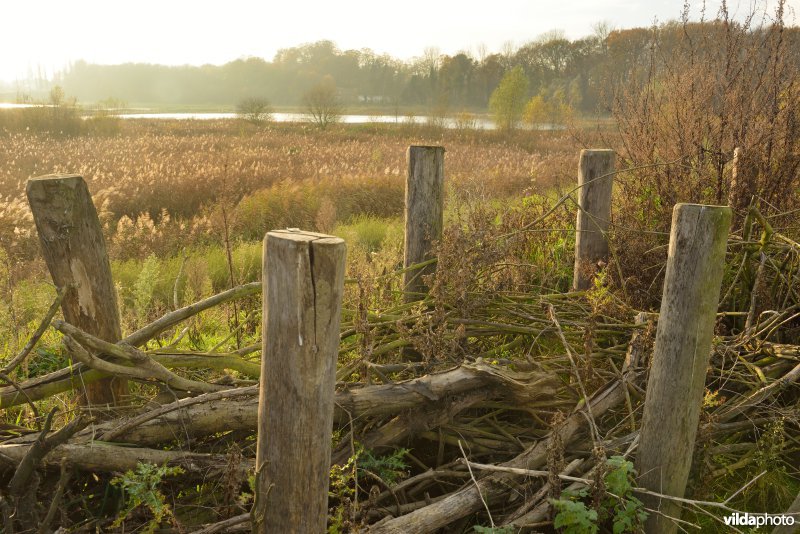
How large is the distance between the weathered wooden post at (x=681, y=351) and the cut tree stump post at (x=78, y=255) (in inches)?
98.8

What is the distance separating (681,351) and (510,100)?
36670 millimetres

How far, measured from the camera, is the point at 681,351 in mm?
2420

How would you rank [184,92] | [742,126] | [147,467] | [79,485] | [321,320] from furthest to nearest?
[184,92] → [742,126] → [79,485] → [147,467] → [321,320]

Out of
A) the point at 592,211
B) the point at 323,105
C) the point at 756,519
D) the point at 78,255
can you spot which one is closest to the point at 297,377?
the point at 78,255

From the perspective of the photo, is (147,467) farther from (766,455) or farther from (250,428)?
(766,455)

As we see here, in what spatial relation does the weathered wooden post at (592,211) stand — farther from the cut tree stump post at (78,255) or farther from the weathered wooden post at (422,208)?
the cut tree stump post at (78,255)

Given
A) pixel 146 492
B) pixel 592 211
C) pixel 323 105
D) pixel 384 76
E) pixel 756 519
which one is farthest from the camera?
pixel 384 76

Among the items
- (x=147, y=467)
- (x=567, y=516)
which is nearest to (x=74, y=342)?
(x=147, y=467)

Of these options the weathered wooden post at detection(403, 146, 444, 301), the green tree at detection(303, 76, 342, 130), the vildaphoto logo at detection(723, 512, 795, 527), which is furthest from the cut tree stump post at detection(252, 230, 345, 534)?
the green tree at detection(303, 76, 342, 130)

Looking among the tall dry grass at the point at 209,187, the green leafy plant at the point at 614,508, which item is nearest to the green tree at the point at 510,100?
the tall dry grass at the point at 209,187

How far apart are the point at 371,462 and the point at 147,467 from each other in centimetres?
98

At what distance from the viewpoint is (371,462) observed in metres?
2.78

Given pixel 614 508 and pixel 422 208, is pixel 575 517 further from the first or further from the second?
pixel 422 208

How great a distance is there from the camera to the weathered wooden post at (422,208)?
4164 millimetres
